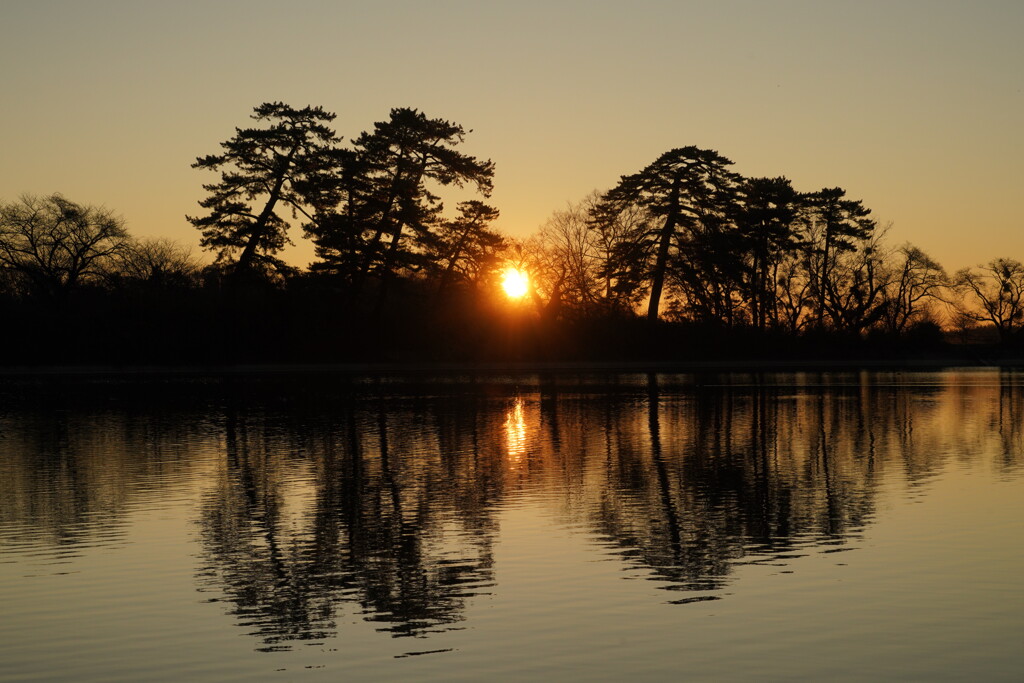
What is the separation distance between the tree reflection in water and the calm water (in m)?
0.08

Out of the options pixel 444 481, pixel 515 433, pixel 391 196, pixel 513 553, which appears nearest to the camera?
pixel 513 553

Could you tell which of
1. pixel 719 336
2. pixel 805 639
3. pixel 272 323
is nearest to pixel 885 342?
pixel 719 336

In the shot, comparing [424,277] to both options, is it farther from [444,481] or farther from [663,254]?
[444,481]

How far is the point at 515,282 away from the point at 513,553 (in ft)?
244

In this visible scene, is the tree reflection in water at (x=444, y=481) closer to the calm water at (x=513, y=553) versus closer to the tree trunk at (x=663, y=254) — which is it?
the calm water at (x=513, y=553)

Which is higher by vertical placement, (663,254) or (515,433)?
(663,254)

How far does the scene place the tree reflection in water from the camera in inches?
498

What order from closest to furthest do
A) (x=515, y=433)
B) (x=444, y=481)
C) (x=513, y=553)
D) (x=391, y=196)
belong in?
(x=513, y=553), (x=444, y=481), (x=515, y=433), (x=391, y=196)

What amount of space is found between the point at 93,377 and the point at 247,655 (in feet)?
215

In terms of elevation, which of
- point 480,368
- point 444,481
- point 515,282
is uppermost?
point 515,282

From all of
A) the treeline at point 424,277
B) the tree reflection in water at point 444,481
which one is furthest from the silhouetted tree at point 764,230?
the tree reflection in water at point 444,481

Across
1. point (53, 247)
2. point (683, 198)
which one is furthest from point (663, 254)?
point (53, 247)

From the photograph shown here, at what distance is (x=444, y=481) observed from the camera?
20.7 m

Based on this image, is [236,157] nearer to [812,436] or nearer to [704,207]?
[704,207]
